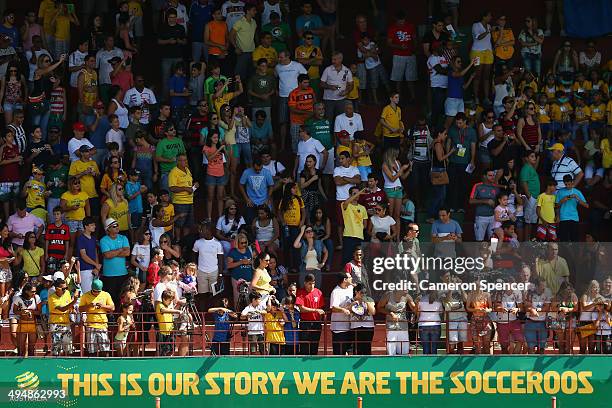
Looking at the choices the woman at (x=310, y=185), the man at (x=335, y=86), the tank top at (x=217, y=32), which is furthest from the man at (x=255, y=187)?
the tank top at (x=217, y=32)

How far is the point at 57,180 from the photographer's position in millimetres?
29953

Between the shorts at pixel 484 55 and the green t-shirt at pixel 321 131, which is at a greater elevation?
the shorts at pixel 484 55

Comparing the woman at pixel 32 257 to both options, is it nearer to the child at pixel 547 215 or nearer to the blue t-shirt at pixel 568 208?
the child at pixel 547 215

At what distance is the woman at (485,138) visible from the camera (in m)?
31.5

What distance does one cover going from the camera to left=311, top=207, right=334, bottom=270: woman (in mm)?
29344

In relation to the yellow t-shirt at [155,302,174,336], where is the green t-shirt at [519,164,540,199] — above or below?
above

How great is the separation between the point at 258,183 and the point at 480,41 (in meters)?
5.59

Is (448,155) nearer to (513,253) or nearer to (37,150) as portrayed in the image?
(513,253)

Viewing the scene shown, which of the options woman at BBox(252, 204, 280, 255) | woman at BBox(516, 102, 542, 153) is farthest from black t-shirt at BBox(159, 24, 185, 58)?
woman at BBox(516, 102, 542, 153)

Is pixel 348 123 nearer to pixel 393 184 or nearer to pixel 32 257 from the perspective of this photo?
pixel 393 184

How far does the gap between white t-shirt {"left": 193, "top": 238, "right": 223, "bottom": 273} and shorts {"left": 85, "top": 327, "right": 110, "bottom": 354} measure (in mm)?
3284

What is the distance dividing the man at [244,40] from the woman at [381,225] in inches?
180

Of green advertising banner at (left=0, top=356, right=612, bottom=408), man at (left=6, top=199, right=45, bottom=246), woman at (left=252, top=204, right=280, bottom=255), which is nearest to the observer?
green advertising banner at (left=0, top=356, right=612, bottom=408)

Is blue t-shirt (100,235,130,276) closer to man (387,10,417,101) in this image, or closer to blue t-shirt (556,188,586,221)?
man (387,10,417,101)
